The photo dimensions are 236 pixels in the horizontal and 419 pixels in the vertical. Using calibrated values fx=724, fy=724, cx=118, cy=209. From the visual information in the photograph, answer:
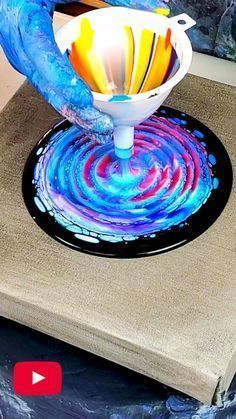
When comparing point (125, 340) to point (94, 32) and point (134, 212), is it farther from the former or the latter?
point (94, 32)

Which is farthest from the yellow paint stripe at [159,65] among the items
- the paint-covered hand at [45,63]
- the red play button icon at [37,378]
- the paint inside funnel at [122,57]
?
the red play button icon at [37,378]

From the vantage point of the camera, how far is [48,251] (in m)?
0.99

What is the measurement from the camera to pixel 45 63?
84 cm

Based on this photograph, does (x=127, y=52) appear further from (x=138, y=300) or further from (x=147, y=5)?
(x=138, y=300)

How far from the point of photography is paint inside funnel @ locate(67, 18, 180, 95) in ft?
3.07

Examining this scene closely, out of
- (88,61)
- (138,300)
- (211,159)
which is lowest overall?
(138,300)

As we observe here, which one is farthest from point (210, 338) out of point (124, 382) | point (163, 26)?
point (163, 26)

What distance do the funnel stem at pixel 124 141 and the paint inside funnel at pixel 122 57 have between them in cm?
5

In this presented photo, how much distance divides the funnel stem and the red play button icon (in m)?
0.31

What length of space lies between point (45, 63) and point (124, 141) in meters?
0.19

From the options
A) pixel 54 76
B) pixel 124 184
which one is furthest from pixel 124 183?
pixel 54 76

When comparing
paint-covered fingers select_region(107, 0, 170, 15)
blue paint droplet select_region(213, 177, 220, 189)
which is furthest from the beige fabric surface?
paint-covered fingers select_region(107, 0, 170, 15)

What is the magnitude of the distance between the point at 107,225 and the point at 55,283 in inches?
4.3

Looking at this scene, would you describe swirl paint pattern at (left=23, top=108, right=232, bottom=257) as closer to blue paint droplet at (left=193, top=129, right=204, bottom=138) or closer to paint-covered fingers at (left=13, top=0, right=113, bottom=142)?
blue paint droplet at (left=193, top=129, right=204, bottom=138)
